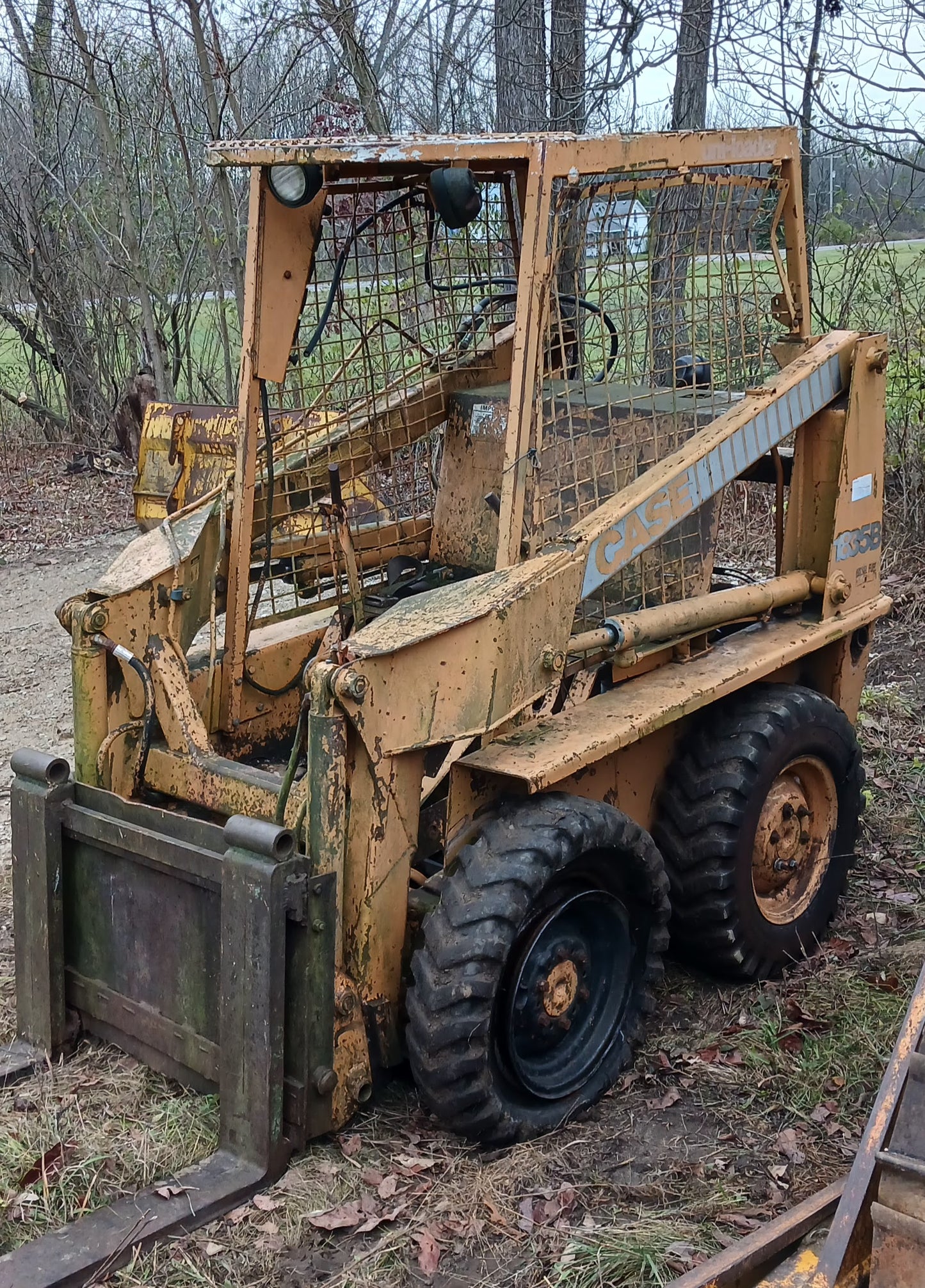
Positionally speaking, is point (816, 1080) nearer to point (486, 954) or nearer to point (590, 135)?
point (486, 954)

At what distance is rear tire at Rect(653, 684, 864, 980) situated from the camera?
12.8 feet

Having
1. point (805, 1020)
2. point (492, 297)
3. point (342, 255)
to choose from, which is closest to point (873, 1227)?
point (805, 1020)

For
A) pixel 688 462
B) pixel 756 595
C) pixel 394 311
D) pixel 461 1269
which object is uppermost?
pixel 394 311

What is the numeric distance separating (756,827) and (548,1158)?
1212 mm

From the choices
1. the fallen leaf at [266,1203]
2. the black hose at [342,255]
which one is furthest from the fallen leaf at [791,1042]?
the black hose at [342,255]

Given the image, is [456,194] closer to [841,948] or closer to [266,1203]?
[266,1203]

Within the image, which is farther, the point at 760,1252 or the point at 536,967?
the point at 536,967

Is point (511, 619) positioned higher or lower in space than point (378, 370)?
lower

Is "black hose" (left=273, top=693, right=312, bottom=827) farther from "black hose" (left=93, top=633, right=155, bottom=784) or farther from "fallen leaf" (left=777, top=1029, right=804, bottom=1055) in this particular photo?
"fallen leaf" (left=777, top=1029, right=804, bottom=1055)

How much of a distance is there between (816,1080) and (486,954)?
45.6 inches

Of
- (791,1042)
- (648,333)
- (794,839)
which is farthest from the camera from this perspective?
(794,839)

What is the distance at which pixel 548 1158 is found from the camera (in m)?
3.27

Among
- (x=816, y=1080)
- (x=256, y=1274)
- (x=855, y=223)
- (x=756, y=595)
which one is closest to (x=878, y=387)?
(x=756, y=595)

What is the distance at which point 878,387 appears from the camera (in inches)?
174
